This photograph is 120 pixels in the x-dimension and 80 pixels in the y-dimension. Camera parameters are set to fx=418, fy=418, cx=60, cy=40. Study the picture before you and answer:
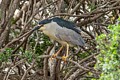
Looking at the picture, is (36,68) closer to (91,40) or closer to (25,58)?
(91,40)

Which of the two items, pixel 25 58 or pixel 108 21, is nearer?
pixel 25 58

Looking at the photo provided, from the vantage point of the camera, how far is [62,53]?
4688 millimetres

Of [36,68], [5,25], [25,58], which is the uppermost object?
[5,25]

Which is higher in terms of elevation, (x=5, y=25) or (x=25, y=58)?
(x=5, y=25)

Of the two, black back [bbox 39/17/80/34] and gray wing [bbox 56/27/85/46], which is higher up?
black back [bbox 39/17/80/34]

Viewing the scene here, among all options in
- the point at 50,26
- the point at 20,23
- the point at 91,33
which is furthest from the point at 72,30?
the point at 20,23

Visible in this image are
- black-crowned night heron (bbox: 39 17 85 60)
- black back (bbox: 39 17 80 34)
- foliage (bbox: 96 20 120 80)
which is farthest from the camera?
black-crowned night heron (bbox: 39 17 85 60)

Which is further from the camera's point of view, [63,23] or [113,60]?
[63,23]

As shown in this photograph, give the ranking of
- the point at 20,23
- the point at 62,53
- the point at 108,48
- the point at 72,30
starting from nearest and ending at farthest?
the point at 108,48, the point at 72,30, the point at 62,53, the point at 20,23

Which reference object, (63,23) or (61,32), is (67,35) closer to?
(61,32)

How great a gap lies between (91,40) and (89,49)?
167 mm

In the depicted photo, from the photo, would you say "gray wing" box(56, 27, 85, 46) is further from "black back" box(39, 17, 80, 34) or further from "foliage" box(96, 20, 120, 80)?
"foliage" box(96, 20, 120, 80)

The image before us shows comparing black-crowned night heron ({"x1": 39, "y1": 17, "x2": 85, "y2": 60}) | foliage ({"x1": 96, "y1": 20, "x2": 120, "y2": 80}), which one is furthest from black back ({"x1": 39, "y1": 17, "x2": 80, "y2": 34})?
foliage ({"x1": 96, "y1": 20, "x2": 120, "y2": 80})

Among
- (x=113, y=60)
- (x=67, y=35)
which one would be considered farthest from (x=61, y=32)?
(x=113, y=60)
